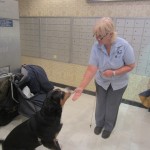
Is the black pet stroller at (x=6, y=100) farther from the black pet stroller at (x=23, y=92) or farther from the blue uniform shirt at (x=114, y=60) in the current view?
the blue uniform shirt at (x=114, y=60)

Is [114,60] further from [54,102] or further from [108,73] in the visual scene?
[54,102]

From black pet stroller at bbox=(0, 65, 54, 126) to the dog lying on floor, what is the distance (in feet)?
1.55

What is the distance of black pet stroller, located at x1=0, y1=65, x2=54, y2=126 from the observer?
75.4 inches

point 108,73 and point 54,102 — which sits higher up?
point 108,73

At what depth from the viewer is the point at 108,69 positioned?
168 centimetres

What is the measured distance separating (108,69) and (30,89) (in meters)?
0.99

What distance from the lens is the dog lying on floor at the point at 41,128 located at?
1365mm

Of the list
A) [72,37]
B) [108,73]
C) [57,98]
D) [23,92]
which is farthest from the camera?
[72,37]

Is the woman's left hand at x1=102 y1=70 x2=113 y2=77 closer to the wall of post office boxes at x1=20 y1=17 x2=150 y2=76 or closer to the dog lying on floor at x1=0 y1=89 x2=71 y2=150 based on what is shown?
the dog lying on floor at x1=0 y1=89 x2=71 y2=150

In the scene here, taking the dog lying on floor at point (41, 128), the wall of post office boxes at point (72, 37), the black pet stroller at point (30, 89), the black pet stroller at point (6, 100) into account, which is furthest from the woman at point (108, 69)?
the wall of post office boxes at point (72, 37)

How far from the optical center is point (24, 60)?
3.72 m

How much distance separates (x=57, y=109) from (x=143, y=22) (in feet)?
6.07

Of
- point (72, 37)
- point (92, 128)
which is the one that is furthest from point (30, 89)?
point (72, 37)

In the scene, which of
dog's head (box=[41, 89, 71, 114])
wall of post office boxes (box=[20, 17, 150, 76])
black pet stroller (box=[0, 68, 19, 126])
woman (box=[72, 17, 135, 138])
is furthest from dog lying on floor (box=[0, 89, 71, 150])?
wall of post office boxes (box=[20, 17, 150, 76])
